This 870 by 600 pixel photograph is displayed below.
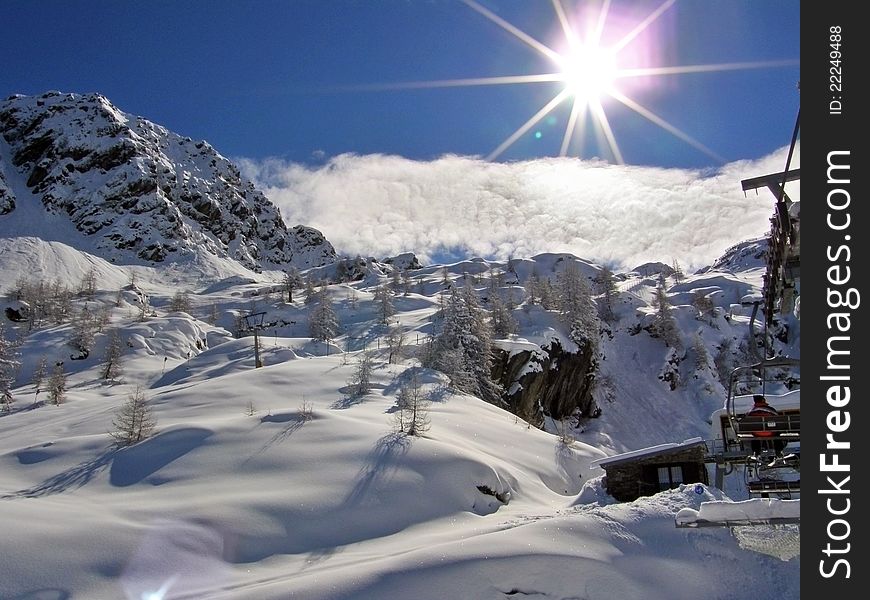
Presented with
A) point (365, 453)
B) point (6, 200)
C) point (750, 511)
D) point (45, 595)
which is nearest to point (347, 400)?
point (365, 453)

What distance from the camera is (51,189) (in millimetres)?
159625

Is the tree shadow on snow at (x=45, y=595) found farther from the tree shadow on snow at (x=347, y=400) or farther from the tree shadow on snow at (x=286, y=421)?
the tree shadow on snow at (x=347, y=400)

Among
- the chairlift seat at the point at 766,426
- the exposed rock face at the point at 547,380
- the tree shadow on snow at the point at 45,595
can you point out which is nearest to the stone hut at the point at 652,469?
the chairlift seat at the point at 766,426

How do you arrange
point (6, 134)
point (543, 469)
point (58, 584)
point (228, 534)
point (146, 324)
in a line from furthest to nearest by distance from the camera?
point (6, 134) < point (146, 324) < point (543, 469) < point (228, 534) < point (58, 584)

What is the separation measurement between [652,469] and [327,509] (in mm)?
12837

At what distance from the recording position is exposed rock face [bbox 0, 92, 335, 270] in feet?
500

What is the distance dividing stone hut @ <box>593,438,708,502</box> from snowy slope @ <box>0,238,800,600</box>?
38.0 inches

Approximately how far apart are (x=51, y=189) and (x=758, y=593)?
194312 millimetres

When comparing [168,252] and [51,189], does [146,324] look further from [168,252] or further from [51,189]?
[51,189]

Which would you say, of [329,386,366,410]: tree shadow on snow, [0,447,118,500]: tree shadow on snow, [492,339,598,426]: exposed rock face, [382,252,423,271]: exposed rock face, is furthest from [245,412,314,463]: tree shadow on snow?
[382,252,423,271]: exposed rock face
